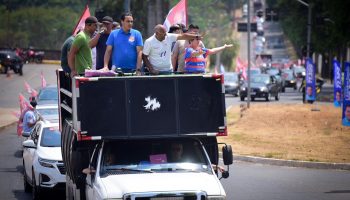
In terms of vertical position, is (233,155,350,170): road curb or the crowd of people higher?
the crowd of people

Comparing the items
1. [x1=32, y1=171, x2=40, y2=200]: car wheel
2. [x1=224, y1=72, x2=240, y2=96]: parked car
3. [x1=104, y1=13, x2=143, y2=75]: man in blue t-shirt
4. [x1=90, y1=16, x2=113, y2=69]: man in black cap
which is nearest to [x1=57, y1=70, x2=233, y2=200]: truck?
[x1=104, y1=13, x2=143, y2=75]: man in blue t-shirt

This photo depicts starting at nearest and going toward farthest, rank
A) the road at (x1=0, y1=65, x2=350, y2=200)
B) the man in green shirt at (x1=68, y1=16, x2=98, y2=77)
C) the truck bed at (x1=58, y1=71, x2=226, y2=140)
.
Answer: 1. the truck bed at (x1=58, y1=71, x2=226, y2=140)
2. the man in green shirt at (x1=68, y1=16, x2=98, y2=77)
3. the road at (x1=0, y1=65, x2=350, y2=200)

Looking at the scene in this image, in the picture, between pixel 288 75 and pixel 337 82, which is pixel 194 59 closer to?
pixel 337 82

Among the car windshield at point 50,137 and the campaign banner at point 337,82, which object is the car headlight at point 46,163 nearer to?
the car windshield at point 50,137

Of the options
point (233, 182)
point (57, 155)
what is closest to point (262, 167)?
point (233, 182)

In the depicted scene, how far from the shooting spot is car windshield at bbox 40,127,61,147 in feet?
64.9

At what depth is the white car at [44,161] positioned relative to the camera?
61.5ft

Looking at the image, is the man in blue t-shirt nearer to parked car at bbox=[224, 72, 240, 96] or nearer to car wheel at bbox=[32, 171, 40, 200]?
car wheel at bbox=[32, 171, 40, 200]

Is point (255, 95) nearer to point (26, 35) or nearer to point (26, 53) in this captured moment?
point (26, 53)

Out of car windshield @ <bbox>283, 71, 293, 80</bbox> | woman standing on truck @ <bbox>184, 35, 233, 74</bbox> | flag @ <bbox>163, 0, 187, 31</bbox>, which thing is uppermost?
flag @ <bbox>163, 0, 187, 31</bbox>

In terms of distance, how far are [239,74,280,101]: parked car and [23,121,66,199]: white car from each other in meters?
44.8

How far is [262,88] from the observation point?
65312mm

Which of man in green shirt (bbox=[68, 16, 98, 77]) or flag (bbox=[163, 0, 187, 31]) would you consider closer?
man in green shirt (bbox=[68, 16, 98, 77])

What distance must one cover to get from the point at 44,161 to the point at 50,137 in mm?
1104
